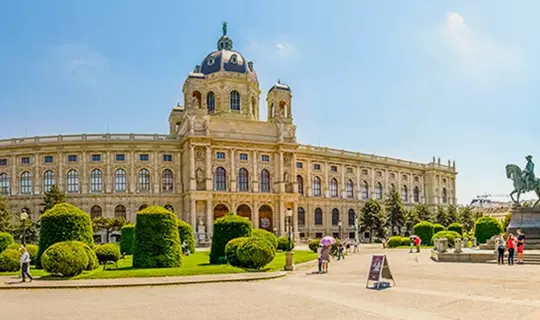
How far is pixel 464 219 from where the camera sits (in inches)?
3588

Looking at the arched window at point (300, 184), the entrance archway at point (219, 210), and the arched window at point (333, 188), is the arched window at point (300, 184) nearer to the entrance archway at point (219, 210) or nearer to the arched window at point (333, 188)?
the arched window at point (333, 188)

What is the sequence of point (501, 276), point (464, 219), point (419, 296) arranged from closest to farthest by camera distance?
point (419, 296) → point (501, 276) → point (464, 219)

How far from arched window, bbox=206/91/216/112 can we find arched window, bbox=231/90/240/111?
2797 millimetres

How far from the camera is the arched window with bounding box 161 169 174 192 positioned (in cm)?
7344

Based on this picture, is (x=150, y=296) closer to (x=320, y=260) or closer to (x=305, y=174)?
(x=320, y=260)

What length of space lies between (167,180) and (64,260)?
50.2 meters

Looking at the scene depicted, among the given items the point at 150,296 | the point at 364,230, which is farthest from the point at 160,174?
the point at 150,296

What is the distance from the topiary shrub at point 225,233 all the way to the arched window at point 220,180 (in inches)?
1614

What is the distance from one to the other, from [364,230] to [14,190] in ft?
162

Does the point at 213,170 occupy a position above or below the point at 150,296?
above

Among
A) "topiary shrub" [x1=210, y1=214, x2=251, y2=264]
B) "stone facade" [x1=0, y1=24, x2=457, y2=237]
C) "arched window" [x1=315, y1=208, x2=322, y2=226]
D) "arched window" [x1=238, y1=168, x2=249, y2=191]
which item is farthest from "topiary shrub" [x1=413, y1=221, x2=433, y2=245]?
"topiary shrub" [x1=210, y1=214, x2=251, y2=264]

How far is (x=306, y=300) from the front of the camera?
1734 centimetres

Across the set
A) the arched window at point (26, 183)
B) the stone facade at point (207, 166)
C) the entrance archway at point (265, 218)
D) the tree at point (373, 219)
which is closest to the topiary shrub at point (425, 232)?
the tree at point (373, 219)

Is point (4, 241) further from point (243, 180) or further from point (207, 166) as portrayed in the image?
point (243, 180)
